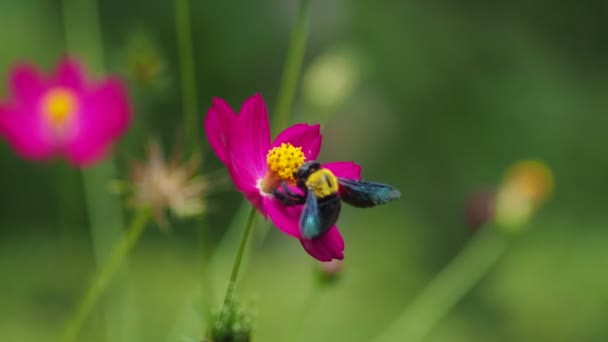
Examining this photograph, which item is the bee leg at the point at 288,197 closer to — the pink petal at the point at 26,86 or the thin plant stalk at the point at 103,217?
the thin plant stalk at the point at 103,217

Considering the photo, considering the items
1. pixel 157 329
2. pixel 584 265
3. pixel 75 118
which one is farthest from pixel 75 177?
pixel 584 265

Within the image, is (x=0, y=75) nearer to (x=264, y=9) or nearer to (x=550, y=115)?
(x=264, y=9)

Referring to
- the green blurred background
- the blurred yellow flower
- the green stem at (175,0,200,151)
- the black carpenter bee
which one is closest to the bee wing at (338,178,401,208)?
the black carpenter bee

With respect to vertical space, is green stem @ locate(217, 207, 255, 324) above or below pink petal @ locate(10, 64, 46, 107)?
above

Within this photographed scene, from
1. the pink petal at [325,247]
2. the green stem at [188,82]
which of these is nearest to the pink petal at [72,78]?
the green stem at [188,82]

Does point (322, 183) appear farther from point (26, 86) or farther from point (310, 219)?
point (26, 86)

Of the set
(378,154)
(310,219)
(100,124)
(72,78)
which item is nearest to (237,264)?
(310,219)

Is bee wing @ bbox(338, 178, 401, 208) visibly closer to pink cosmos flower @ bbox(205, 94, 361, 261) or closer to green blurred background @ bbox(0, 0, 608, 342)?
pink cosmos flower @ bbox(205, 94, 361, 261)
